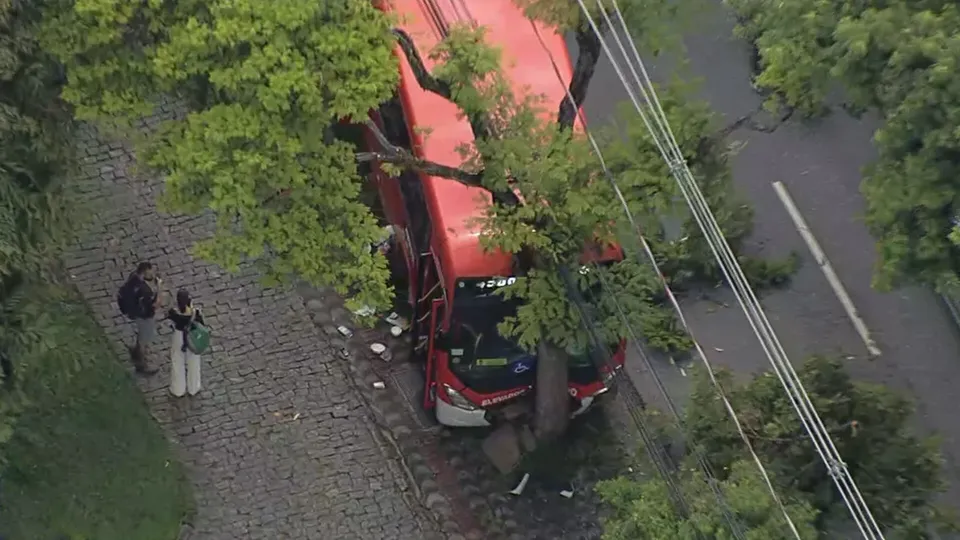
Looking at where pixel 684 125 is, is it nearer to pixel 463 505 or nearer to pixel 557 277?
pixel 557 277

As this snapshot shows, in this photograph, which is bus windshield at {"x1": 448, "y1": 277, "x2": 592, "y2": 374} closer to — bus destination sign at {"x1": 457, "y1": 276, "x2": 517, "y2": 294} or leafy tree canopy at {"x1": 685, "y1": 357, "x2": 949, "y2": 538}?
bus destination sign at {"x1": 457, "y1": 276, "x2": 517, "y2": 294}

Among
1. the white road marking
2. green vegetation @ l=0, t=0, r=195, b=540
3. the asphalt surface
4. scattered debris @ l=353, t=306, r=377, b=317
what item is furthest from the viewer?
the white road marking

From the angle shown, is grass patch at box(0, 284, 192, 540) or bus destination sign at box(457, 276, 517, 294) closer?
grass patch at box(0, 284, 192, 540)

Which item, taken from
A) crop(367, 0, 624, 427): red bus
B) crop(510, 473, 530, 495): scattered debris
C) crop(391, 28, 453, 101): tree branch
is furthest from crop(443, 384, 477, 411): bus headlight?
crop(391, 28, 453, 101): tree branch

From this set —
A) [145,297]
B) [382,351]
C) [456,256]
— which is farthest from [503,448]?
[145,297]

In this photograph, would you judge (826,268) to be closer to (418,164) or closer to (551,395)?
(551,395)

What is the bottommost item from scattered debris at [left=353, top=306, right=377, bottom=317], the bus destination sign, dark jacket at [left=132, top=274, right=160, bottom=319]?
the bus destination sign
